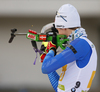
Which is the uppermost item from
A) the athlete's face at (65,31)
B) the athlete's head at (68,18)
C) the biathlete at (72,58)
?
the athlete's head at (68,18)

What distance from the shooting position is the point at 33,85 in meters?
5.10

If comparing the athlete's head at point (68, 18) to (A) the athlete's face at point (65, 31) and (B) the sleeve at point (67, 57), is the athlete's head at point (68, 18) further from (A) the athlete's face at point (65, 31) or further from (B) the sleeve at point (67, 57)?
(B) the sleeve at point (67, 57)

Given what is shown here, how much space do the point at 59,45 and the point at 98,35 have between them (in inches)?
145

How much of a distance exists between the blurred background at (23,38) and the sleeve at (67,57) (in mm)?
3401

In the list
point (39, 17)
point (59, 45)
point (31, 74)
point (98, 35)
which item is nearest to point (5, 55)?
point (31, 74)

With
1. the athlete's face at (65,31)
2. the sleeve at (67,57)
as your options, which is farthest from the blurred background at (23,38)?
the sleeve at (67,57)

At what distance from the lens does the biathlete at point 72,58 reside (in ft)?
5.00

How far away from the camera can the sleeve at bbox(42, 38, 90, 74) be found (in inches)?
59.6

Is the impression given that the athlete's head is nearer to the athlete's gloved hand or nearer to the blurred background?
the athlete's gloved hand

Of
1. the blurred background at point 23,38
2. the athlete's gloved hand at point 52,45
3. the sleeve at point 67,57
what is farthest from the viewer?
the blurred background at point 23,38

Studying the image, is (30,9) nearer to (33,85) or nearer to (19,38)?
(19,38)

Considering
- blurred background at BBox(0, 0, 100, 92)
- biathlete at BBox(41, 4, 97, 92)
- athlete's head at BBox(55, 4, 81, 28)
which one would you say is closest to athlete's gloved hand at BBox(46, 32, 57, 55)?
biathlete at BBox(41, 4, 97, 92)

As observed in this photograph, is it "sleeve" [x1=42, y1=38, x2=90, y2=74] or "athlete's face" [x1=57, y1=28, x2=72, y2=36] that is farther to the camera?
"athlete's face" [x1=57, y1=28, x2=72, y2=36]

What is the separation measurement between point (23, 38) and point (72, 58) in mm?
3721
